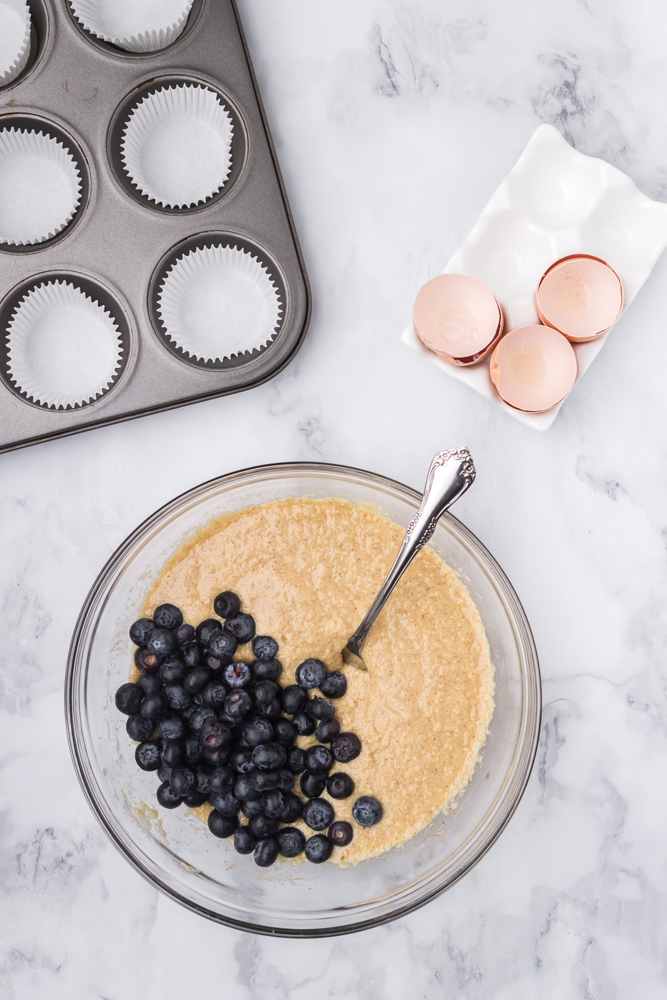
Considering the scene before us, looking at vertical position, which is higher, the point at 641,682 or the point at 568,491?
the point at 568,491

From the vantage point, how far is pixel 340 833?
2221mm

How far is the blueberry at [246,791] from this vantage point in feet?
7.09

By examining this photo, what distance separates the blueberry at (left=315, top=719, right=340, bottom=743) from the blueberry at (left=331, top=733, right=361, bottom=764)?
19 mm

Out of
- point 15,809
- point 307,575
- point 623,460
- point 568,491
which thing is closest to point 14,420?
point 307,575

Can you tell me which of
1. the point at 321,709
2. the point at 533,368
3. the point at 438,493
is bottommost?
the point at 321,709

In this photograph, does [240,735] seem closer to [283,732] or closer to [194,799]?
[283,732]

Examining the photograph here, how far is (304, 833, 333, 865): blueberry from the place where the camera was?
2.22 metres

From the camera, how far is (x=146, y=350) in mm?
2398

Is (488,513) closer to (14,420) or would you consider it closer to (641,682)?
(641,682)

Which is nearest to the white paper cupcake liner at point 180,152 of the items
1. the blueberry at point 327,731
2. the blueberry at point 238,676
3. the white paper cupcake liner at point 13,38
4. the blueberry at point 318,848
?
the white paper cupcake liner at point 13,38

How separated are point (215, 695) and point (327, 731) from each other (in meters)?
0.35

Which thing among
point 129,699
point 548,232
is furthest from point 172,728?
point 548,232

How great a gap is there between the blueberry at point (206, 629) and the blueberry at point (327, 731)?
43cm

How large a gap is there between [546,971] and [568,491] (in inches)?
64.8
